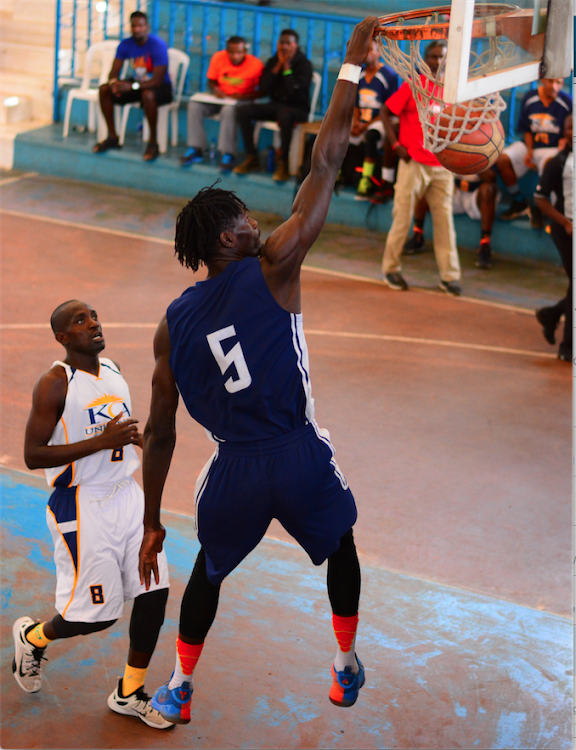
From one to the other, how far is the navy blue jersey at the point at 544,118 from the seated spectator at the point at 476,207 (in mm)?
729

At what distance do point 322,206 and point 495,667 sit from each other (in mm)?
2321

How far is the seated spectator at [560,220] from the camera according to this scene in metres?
7.87

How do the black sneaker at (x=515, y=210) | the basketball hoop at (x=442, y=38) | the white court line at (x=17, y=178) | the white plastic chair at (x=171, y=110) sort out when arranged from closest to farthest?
the basketball hoop at (x=442, y=38) → the black sneaker at (x=515, y=210) → the white court line at (x=17, y=178) → the white plastic chair at (x=171, y=110)

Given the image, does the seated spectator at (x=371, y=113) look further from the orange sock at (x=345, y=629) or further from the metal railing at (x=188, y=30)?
the orange sock at (x=345, y=629)

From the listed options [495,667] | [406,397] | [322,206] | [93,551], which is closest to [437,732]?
[495,667]

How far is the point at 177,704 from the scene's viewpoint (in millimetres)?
3451

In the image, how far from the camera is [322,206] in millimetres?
3039

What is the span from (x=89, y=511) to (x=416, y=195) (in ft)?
21.7

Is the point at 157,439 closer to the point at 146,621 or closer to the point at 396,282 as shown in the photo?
the point at 146,621

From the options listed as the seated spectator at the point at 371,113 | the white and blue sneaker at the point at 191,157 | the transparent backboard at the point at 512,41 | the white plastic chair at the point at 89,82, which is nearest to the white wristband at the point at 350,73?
the transparent backboard at the point at 512,41

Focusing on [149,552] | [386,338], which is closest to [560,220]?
[386,338]

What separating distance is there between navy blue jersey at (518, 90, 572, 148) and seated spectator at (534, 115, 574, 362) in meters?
2.17

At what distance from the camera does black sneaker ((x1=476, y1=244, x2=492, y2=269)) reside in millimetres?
10273

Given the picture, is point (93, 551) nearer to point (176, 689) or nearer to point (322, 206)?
point (176, 689)
